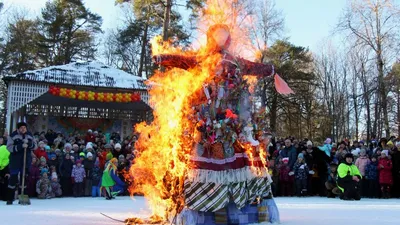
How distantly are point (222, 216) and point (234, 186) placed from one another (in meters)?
0.38

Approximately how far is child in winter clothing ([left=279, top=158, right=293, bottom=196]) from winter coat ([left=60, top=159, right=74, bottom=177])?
574cm

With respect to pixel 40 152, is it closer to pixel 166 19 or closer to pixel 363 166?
pixel 363 166

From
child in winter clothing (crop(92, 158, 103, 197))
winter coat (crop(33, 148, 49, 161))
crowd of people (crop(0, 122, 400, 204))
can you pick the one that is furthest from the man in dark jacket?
child in winter clothing (crop(92, 158, 103, 197))

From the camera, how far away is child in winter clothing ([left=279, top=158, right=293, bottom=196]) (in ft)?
40.5

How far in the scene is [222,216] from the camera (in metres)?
5.26

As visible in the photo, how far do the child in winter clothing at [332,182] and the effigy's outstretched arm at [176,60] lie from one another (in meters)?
7.25

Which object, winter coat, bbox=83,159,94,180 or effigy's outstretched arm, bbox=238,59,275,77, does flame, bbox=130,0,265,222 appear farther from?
winter coat, bbox=83,159,94,180

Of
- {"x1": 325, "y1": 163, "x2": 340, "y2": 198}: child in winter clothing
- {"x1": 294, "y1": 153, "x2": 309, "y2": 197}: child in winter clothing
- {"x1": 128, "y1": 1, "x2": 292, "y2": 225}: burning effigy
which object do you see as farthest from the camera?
{"x1": 294, "y1": 153, "x2": 309, "y2": 197}: child in winter clothing

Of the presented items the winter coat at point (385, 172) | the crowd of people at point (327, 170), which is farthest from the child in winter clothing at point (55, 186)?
the winter coat at point (385, 172)

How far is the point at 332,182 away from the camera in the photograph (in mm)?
→ 11789

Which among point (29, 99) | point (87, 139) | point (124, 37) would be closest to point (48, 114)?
point (29, 99)

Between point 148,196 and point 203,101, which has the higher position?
point 203,101

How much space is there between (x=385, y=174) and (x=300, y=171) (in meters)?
2.21

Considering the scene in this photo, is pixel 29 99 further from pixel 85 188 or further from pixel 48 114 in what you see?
pixel 85 188
